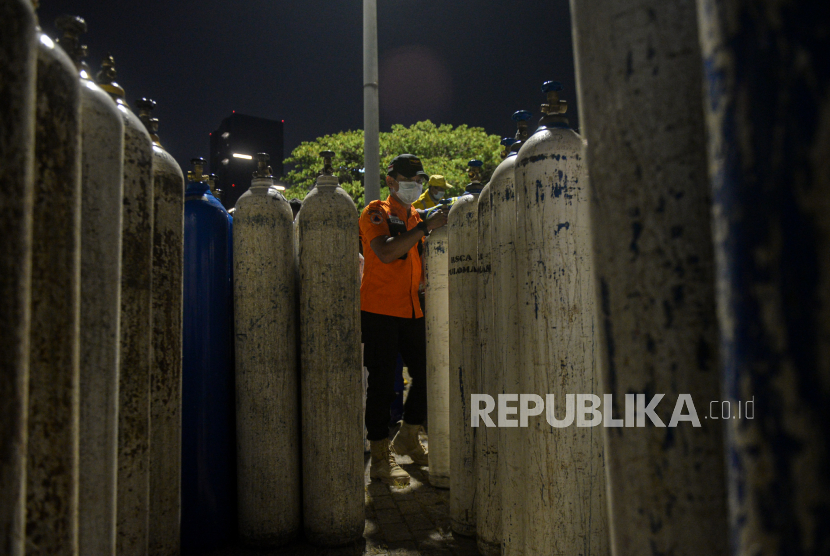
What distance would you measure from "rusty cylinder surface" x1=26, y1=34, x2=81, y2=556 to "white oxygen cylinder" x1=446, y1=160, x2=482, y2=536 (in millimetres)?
2085

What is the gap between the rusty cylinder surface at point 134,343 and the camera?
4.79 feet

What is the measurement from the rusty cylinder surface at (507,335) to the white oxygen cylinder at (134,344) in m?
1.21

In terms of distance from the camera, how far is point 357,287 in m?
2.71

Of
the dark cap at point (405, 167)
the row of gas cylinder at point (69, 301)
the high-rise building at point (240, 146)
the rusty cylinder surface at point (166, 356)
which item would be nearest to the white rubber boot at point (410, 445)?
the dark cap at point (405, 167)

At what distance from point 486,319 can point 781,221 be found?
2093 mm

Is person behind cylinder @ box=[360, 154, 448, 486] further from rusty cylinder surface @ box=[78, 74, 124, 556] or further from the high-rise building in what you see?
the high-rise building

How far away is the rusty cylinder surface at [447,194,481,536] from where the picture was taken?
8.96 feet

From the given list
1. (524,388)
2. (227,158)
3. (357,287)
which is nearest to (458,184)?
(357,287)

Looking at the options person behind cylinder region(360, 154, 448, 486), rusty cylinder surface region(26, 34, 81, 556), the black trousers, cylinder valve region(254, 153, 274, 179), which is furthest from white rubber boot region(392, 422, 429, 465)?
rusty cylinder surface region(26, 34, 81, 556)

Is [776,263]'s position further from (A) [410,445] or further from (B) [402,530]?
(A) [410,445]

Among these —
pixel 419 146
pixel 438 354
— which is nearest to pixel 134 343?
pixel 438 354

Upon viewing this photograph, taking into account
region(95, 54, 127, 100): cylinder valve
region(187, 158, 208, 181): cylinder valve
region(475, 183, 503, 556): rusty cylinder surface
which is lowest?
region(475, 183, 503, 556): rusty cylinder surface

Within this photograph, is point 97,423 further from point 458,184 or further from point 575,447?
point 458,184

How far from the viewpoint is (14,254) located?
0.62m
